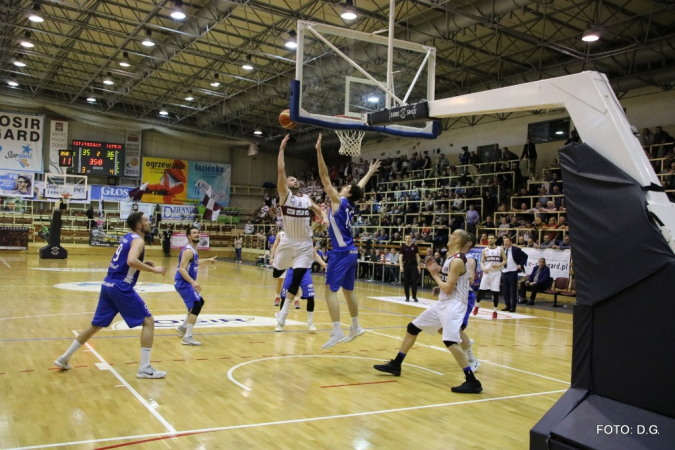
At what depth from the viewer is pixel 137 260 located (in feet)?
19.5

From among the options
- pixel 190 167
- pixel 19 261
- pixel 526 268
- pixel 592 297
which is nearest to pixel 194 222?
pixel 190 167

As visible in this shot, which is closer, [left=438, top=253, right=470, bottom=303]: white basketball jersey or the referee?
[left=438, top=253, right=470, bottom=303]: white basketball jersey

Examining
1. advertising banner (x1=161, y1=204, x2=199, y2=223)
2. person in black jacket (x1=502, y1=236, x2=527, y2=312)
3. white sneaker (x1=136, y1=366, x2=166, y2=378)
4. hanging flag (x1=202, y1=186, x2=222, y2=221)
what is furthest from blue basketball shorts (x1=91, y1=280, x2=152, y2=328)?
hanging flag (x1=202, y1=186, x2=222, y2=221)

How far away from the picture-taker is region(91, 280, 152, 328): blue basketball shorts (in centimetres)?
598

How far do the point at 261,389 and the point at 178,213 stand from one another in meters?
31.1

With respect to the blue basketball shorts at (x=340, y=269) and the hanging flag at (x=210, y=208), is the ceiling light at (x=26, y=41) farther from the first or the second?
the blue basketball shorts at (x=340, y=269)

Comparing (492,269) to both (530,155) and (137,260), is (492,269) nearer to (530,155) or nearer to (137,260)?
(137,260)

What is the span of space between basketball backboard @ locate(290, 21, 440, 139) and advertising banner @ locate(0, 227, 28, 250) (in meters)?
22.4

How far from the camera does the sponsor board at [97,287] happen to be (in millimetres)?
14489

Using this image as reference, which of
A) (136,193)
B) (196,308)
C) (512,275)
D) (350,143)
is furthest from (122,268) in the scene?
(136,193)

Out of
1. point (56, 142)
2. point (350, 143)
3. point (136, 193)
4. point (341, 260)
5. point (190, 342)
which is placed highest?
point (56, 142)

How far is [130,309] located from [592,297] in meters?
4.43

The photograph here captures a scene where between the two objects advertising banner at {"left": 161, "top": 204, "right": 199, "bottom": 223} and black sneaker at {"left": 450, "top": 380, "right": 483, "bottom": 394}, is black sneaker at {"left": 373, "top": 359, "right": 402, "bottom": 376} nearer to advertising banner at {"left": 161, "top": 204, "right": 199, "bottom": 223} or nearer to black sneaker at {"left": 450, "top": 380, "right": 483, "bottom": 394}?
black sneaker at {"left": 450, "top": 380, "right": 483, "bottom": 394}

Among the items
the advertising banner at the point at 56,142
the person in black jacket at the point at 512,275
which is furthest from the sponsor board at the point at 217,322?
the advertising banner at the point at 56,142
